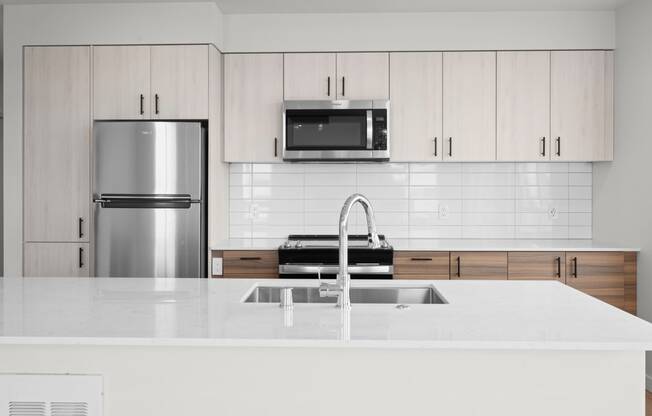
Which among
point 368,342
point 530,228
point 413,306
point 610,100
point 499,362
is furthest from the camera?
point 530,228

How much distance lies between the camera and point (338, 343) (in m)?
1.69

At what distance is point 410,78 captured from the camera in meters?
4.43

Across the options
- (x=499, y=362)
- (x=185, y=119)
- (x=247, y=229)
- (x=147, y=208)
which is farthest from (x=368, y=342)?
(x=247, y=229)

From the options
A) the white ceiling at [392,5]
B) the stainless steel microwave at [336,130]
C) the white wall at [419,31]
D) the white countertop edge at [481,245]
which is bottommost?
the white countertop edge at [481,245]

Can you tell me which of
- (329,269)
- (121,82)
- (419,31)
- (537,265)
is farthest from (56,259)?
(537,265)

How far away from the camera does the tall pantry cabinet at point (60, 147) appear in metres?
4.21

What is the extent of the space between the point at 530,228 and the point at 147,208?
289 cm

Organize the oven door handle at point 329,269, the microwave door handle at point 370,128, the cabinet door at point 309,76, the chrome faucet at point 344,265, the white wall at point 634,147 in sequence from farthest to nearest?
1. the cabinet door at point 309,76
2. the microwave door handle at point 370,128
3. the oven door handle at point 329,269
4. the white wall at point 634,147
5. the chrome faucet at point 344,265

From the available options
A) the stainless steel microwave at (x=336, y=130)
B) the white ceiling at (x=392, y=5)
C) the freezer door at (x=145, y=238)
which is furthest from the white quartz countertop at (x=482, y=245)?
the white ceiling at (x=392, y=5)

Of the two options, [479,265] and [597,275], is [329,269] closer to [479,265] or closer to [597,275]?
[479,265]

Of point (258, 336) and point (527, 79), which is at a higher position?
point (527, 79)

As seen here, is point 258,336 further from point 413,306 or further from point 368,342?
point 413,306

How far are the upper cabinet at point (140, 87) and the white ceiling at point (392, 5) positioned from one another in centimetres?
38

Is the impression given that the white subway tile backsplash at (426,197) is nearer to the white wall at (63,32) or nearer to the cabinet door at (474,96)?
the cabinet door at (474,96)
